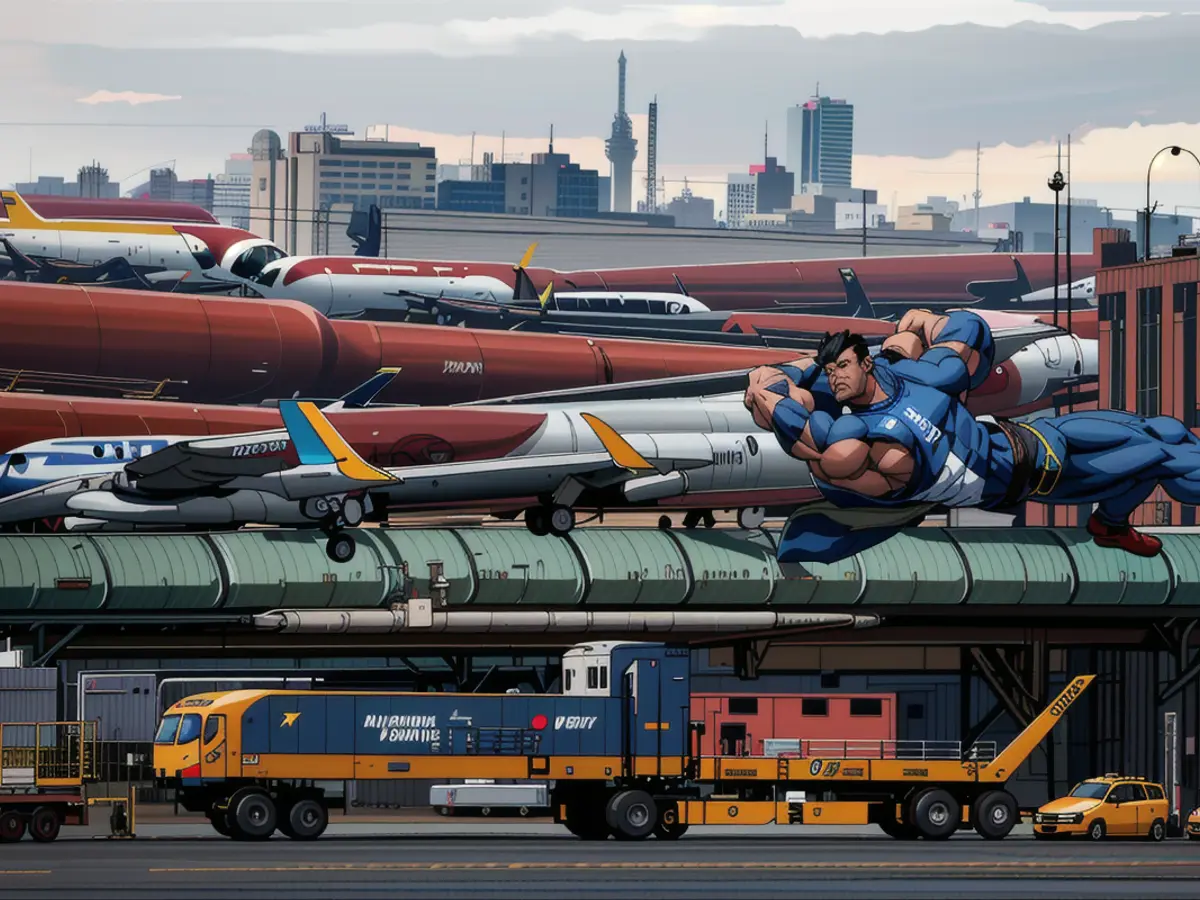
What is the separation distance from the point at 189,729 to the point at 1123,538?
22.7 metres

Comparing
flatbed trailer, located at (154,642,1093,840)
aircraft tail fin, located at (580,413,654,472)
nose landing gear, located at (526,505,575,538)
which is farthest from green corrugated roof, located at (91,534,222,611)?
aircraft tail fin, located at (580,413,654,472)

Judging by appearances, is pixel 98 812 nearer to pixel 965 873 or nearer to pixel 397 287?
pixel 965 873

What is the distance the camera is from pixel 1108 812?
191ft

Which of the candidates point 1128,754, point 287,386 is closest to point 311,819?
point 1128,754

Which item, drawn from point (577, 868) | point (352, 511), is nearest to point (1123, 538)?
point (577, 868)

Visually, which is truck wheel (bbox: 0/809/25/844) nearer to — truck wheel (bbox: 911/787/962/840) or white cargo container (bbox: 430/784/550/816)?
white cargo container (bbox: 430/784/550/816)

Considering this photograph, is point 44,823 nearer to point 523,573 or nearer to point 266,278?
point 523,573

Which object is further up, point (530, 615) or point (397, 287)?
point (397, 287)

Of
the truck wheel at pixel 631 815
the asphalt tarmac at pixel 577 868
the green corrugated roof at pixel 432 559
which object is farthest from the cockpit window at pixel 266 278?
the truck wheel at pixel 631 815

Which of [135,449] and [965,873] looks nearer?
[965,873]

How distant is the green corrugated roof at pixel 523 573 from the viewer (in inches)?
2694

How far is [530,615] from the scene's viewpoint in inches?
2682

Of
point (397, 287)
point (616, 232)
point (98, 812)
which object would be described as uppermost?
point (616, 232)

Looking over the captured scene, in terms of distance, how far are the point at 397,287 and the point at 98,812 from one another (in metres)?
59.7
